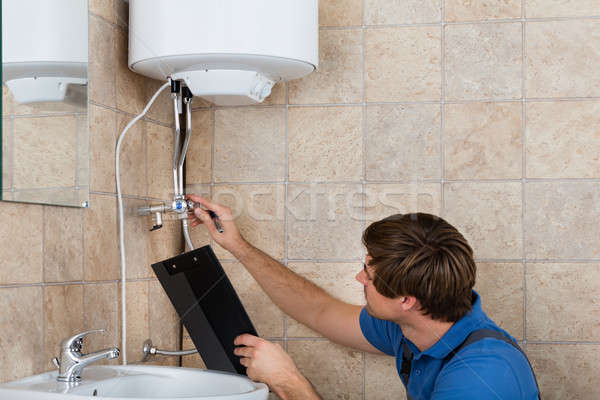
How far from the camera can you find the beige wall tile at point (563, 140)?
1703mm

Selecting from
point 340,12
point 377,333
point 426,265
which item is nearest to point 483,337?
point 426,265

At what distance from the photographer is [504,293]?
1.73 m

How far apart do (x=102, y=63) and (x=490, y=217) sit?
103cm

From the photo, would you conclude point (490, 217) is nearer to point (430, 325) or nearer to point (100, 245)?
point (430, 325)

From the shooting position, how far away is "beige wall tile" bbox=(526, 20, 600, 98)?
5.59 feet

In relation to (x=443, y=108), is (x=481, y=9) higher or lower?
higher

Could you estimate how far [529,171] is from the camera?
5.66 ft

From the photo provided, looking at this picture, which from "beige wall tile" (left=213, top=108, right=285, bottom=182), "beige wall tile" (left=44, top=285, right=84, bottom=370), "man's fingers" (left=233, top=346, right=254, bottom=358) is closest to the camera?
"beige wall tile" (left=44, top=285, right=84, bottom=370)

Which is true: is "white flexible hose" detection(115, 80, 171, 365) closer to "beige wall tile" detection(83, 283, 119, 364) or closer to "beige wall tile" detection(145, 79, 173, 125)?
"beige wall tile" detection(83, 283, 119, 364)

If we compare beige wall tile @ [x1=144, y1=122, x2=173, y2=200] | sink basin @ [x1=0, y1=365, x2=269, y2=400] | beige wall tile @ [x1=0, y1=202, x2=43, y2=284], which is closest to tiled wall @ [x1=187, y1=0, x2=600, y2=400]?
beige wall tile @ [x1=144, y1=122, x2=173, y2=200]

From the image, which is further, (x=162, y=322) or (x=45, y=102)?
(x=162, y=322)

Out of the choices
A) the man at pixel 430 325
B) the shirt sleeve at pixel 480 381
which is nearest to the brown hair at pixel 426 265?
the man at pixel 430 325

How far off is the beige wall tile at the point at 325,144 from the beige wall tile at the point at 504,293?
0.42 m

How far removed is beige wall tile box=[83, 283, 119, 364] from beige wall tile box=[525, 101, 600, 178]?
108cm
